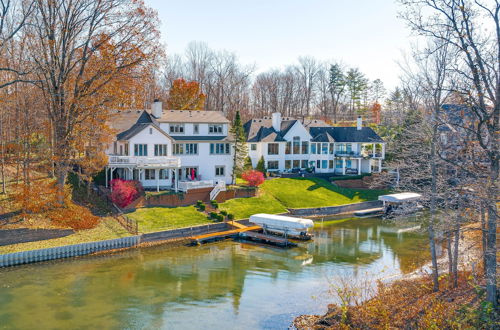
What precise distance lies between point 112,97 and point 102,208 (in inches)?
390

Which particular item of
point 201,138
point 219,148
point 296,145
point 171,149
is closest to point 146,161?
point 171,149

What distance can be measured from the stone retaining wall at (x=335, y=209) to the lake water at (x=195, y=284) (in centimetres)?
886

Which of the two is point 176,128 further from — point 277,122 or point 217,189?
point 277,122

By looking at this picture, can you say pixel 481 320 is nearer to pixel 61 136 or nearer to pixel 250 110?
pixel 61 136

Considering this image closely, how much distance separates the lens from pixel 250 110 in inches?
3455

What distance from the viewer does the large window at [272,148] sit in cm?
5681

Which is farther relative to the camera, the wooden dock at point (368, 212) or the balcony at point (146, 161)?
the wooden dock at point (368, 212)

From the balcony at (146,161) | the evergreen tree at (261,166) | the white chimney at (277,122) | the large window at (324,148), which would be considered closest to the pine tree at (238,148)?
the evergreen tree at (261,166)

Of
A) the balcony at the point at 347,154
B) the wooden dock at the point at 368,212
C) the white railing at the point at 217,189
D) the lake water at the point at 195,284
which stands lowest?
the lake water at the point at 195,284

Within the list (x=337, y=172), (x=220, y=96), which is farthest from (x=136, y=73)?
(x=220, y=96)

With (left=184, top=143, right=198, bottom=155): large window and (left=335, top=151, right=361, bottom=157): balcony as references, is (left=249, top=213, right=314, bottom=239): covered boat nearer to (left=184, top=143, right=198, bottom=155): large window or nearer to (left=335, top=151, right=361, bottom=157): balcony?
(left=184, top=143, right=198, bottom=155): large window

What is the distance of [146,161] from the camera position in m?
40.2

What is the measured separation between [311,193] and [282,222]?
1517cm

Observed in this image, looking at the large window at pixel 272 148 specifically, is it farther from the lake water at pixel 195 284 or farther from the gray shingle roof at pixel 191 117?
the lake water at pixel 195 284
